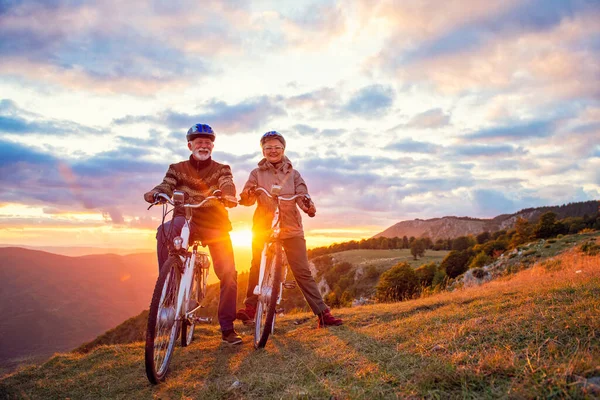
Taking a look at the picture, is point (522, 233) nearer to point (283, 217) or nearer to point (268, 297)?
point (283, 217)

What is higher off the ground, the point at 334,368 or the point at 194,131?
the point at 194,131

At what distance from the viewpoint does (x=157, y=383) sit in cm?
428

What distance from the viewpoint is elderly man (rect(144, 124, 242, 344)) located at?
560cm

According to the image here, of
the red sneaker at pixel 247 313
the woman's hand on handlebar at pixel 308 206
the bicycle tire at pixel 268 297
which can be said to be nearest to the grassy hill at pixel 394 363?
the bicycle tire at pixel 268 297

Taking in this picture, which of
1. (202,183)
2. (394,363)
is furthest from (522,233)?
(394,363)

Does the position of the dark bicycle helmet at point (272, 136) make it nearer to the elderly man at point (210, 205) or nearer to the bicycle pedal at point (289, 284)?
the elderly man at point (210, 205)

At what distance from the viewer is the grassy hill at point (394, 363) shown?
2.44 m

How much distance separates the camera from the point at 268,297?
584 cm

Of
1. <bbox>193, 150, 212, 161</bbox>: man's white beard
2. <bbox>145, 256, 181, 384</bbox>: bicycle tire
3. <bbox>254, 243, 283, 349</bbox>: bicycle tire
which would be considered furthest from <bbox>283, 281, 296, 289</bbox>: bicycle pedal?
<bbox>193, 150, 212, 161</bbox>: man's white beard

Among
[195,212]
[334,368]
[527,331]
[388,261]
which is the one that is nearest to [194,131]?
[195,212]

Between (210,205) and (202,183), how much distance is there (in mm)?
419

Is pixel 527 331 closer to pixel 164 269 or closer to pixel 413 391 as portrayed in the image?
pixel 413 391

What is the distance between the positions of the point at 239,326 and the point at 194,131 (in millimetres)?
4293

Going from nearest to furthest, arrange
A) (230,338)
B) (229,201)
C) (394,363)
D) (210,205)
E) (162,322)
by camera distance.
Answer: (394,363) < (162,322) < (229,201) < (210,205) < (230,338)
